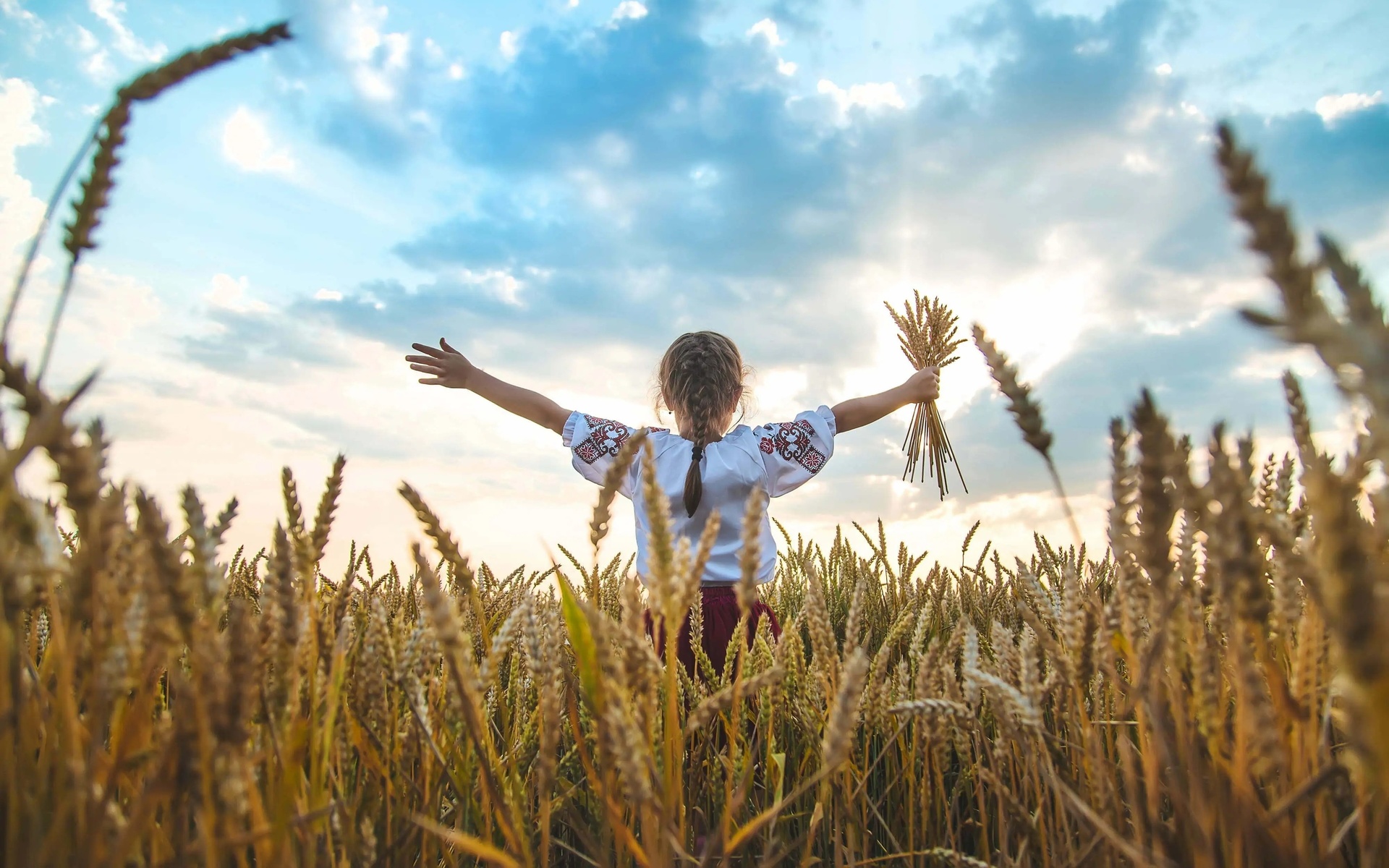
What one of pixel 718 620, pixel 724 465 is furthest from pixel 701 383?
pixel 718 620

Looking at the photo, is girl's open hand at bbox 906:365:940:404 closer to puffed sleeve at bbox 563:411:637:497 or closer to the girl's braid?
the girl's braid

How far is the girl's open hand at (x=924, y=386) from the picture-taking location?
13.8ft

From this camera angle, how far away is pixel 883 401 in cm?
416

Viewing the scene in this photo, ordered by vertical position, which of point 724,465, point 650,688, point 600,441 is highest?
point 600,441

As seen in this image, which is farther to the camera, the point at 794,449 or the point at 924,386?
the point at 924,386

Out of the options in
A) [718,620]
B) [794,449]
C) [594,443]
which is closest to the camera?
[718,620]

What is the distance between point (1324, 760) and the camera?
92 centimetres

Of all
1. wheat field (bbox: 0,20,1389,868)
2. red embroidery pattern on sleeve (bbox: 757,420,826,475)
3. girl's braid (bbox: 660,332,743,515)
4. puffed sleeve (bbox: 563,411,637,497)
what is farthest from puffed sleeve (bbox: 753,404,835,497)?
wheat field (bbox: 0,20,1389,868)

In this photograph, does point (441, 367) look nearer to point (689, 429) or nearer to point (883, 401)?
point (689, 429)

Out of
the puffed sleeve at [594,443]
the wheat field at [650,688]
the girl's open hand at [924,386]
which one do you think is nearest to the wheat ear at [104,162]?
the wheat field at [650,688]

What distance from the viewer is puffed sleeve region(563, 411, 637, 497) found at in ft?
12.1

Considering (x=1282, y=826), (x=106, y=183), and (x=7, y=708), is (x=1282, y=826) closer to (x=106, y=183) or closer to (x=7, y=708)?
(x=7, y=708)

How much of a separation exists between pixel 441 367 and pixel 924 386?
8.02 feet

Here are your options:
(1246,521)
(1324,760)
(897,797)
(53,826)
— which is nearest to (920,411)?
(897,797)
